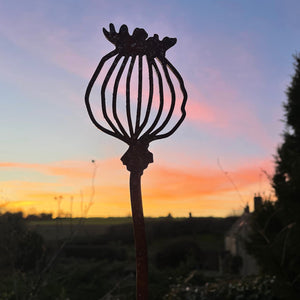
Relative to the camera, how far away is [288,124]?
954 cm

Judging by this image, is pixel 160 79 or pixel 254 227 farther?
pixel 254 227

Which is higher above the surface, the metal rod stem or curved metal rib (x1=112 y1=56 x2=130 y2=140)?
curved metal rib (x1=112 y1=56 x2=130 y2=140)

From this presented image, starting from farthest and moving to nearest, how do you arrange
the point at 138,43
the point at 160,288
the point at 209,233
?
the point at 209,233, the point at 160,288, the point at 138,43

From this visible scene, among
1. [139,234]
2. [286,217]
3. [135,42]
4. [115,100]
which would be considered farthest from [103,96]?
[286,217]

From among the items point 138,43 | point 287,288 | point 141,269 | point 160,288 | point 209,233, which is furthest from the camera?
point 209,233

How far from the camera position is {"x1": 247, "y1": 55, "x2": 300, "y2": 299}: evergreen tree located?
309 inches

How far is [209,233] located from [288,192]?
20976 mm

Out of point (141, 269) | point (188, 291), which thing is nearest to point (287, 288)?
point (188, 291)

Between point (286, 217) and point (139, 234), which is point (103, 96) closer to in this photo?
point (139, 234)

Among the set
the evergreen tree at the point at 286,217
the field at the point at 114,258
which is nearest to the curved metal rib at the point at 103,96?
the field at the point at 114,258

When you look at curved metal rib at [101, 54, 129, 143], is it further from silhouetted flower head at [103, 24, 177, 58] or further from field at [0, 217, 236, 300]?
field at [0, 217, 236, 300]

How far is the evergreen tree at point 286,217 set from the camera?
7836mm

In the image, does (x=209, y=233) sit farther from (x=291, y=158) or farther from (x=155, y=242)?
(x=291, y=158)

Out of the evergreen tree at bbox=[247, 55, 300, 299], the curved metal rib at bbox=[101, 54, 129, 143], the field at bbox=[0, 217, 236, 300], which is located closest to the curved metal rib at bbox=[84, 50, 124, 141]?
the curved metal rib at bbox=[101, 54, 129, 143]
